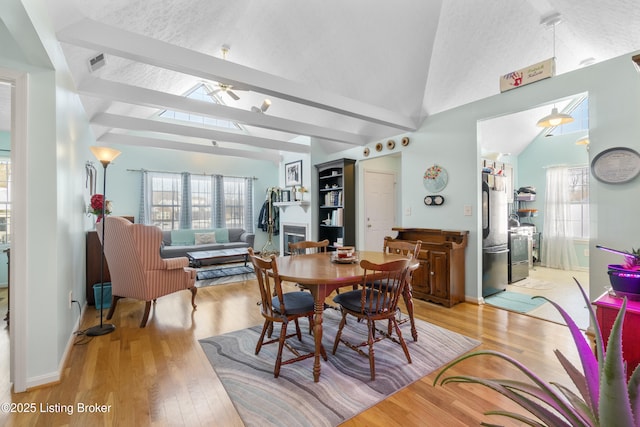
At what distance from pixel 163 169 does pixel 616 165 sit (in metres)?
7.48

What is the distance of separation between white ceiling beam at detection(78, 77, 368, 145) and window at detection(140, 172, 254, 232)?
3628 millimetres

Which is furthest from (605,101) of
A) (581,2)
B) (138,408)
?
(138,408)

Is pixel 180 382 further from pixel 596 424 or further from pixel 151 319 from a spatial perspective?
pixel 596 424

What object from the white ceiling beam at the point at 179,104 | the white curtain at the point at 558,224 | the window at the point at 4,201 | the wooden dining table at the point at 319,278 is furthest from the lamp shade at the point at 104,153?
the white curtain at the point at 558,224

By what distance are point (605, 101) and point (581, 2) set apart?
876 mm

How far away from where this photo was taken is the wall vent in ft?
8.52

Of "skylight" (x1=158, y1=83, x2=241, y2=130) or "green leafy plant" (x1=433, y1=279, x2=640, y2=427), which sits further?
"skylight" (x1=158, y1=83, x2=241, y2=130)

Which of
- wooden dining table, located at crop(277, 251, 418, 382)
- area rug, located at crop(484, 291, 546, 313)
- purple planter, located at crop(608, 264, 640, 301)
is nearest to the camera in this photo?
purple planter, located at crop(608, 264, 640, 301)

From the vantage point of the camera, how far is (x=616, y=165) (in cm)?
254

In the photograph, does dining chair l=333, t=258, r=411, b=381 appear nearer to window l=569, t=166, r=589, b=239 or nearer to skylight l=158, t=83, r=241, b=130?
skylight l=158, t=83, r=241, b=130

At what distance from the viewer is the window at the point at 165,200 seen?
6520 mm

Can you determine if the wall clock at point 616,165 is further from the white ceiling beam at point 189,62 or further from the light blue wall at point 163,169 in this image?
the light blue wall at point 163,169

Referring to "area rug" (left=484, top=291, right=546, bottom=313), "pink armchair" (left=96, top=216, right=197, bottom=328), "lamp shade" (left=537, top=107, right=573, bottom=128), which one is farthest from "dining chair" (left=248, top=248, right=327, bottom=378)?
"lamp shade" (left=537, top=107, right=573, bottom=128)

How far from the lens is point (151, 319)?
10.3 feet
